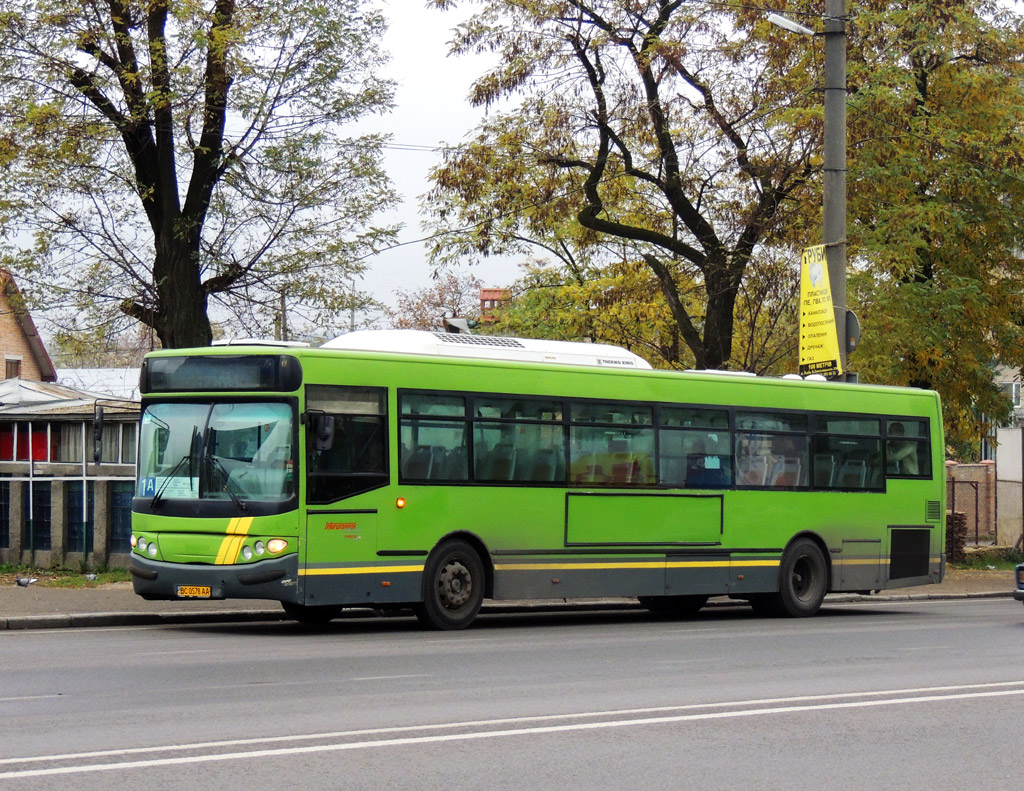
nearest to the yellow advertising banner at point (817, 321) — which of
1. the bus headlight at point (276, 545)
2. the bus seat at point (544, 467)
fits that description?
the bus seat at point (544, 467)

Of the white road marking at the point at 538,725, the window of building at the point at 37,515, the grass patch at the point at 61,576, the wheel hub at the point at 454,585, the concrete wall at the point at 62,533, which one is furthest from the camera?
the window of building at the point at 37,515

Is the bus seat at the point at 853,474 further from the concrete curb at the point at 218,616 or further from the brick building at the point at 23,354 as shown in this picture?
the brick building at the point at 23,354

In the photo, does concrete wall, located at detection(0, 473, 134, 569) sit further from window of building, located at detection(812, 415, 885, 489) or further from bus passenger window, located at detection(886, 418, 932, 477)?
bus passenger window, located at detection(886, 418, 932, 477)

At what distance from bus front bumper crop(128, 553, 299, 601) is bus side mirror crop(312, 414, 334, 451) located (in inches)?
44.0

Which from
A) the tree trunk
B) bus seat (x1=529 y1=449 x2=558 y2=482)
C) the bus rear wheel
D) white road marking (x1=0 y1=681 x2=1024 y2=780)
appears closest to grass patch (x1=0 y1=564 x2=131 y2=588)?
the tree trunk

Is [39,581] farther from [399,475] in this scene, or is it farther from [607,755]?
[607,755]

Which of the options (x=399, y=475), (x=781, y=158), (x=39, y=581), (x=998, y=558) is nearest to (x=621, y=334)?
(x=781, y=158)

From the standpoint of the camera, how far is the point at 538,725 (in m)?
8.88

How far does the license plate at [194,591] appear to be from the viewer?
14.6 m

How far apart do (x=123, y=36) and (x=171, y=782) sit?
1599 centimetres

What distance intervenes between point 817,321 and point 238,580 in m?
10.4

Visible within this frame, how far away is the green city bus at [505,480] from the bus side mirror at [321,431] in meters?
0.02

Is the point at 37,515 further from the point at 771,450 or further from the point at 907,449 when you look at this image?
the point at 907,449

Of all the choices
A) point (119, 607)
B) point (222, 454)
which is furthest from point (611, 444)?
point (119, 607)
